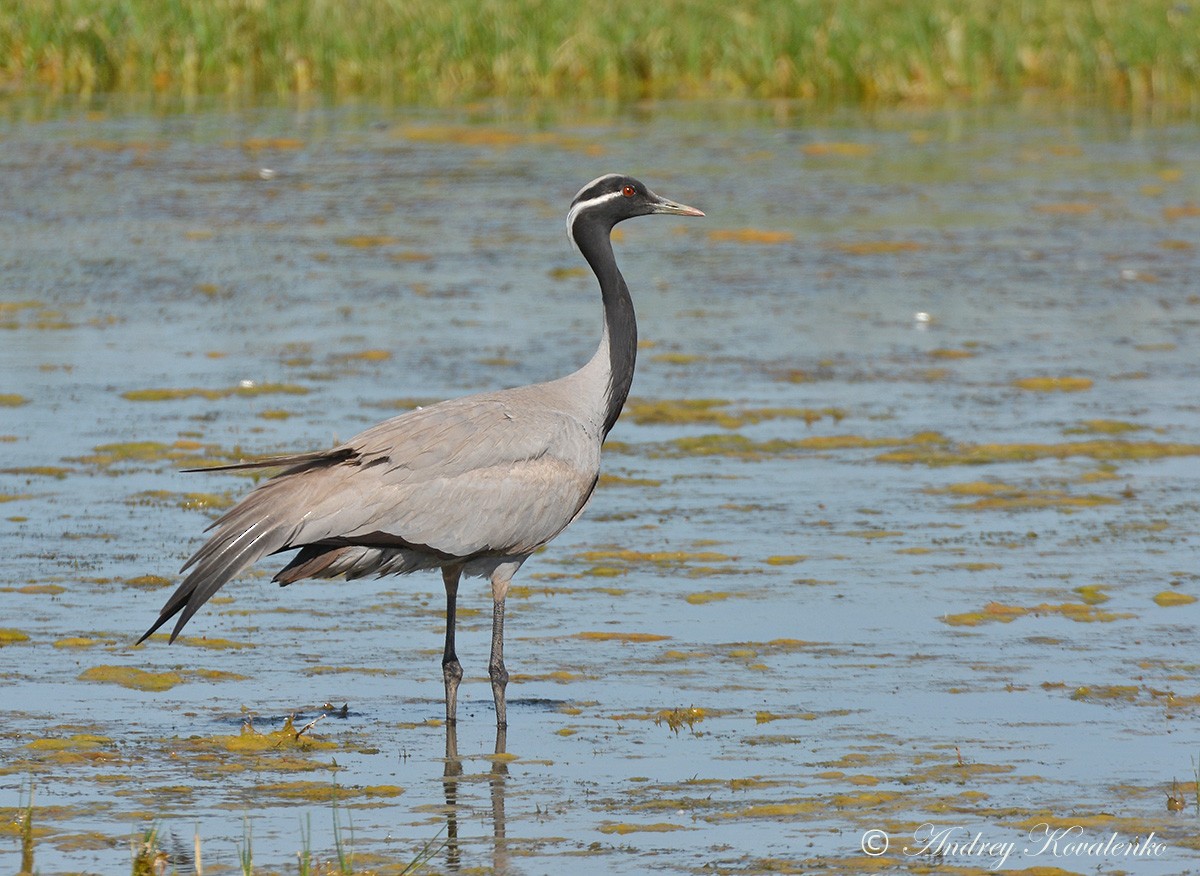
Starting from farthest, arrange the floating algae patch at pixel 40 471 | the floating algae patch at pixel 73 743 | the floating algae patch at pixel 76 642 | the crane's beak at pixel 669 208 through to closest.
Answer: the floating algae patch at pixel 40 471, the crane's beak at pixel 669 208, the floating algae patch at pixel 76 642, the floating algae patch at pixel 73 743

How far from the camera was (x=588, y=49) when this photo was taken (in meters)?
23.5

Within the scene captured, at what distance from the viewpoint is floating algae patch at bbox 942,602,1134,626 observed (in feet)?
25.6

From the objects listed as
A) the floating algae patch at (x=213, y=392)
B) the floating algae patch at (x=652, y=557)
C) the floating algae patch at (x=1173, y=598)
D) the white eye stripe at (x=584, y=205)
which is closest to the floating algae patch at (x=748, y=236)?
the floating algae patch at (x=213, y=392)

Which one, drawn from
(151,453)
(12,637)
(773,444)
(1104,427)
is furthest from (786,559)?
(151,453)

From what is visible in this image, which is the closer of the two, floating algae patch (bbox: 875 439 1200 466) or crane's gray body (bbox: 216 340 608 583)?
crane's gray body (bbox: 216 340 608 583)

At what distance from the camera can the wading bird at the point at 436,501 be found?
6.61 meters

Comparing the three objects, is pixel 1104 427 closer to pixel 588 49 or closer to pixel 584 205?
pixel 584 205

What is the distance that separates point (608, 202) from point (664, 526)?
161 cm

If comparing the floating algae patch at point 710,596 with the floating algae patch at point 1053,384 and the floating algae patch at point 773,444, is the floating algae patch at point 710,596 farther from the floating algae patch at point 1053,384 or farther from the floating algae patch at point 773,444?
the floating algae patch at point 1053,384

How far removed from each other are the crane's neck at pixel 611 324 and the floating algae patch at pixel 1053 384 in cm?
422

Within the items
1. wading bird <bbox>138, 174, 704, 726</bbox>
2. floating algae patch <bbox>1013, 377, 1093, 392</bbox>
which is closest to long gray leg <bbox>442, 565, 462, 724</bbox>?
wading bird <bbox>138, 174, 704, 726</bbox>

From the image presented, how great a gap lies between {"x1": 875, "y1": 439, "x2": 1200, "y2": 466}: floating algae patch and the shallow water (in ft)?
0.11

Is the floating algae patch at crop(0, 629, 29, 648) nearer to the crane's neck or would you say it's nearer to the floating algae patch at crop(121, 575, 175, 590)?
the floating algae patch at crop(121, 575, 175, 590)

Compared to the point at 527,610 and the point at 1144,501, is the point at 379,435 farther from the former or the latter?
the point at 1144,501
